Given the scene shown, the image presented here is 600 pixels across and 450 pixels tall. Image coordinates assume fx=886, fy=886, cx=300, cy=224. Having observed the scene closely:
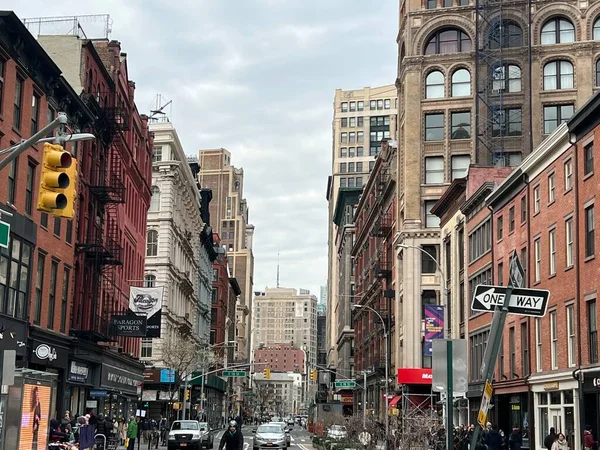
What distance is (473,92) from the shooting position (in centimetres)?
7056

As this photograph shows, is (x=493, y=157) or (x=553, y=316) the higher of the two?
(x=493, y=157)

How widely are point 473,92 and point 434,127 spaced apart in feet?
13.5

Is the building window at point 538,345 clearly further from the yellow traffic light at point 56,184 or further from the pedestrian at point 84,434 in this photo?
the yellow traffic light at point 56,184

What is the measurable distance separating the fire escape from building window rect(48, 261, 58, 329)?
11.1 feet

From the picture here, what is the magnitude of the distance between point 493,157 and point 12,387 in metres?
52.9

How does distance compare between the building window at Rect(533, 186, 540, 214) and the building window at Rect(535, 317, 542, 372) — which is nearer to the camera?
the building window at Rect(535, 317, 542, 372)

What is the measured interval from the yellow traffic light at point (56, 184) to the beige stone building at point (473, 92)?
56415 millimetres

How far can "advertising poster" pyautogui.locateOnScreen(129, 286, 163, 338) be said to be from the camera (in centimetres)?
4675

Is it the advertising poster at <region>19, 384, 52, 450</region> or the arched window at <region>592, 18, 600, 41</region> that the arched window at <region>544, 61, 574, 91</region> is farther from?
the advertising poster at <region>19, 384, 52, 450</region>

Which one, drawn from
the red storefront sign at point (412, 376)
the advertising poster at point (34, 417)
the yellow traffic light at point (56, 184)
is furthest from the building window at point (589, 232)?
the red storefront sign at point (412, 376)

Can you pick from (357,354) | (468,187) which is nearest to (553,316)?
(468,187)

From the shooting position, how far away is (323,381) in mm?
180500

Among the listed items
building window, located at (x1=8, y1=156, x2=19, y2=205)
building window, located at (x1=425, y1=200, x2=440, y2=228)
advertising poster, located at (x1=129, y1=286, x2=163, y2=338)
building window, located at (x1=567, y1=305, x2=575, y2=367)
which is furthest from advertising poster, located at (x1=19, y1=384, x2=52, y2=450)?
building window, located at (x1=425, y1=200, x2=440, y2=228)

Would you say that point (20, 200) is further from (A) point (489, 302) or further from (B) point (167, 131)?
(B) point (167, 131)
